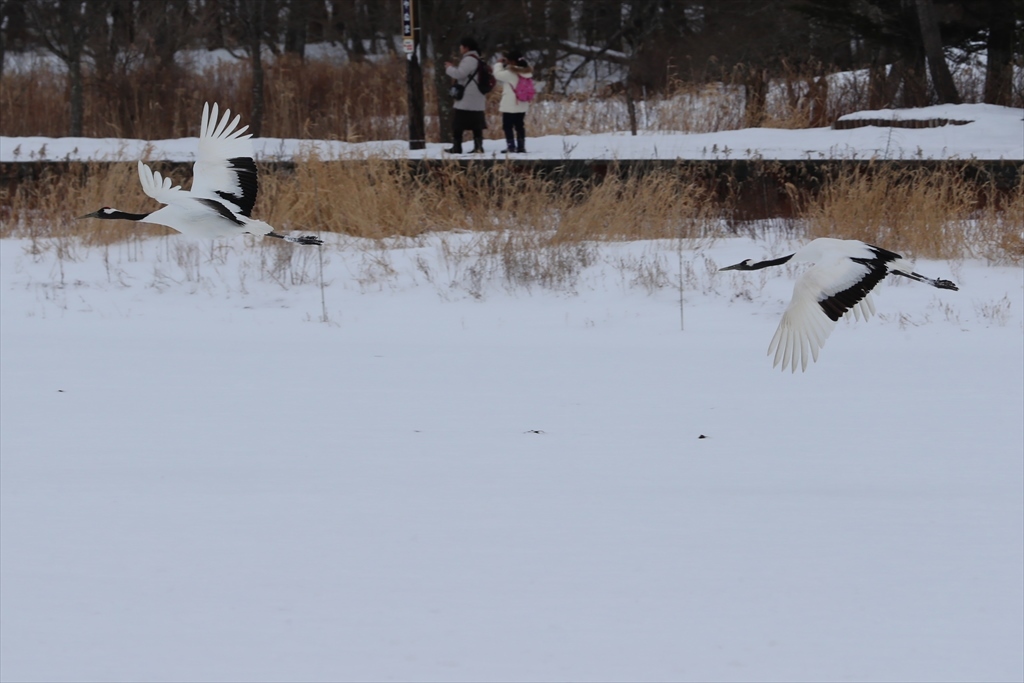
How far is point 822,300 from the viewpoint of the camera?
4.04 meters

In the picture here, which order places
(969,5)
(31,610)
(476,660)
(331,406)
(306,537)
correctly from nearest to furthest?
(476,660)
(31,610)
(306,537)
(331,406)
(969,5)

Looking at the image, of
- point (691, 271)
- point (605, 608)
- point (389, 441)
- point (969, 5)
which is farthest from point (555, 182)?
point (969, 5)

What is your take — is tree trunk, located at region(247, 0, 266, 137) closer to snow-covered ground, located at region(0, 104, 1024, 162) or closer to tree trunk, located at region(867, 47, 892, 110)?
snow-covered ground, located at region(0, 104, 1024, 162)

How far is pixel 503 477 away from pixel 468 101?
23.4ft

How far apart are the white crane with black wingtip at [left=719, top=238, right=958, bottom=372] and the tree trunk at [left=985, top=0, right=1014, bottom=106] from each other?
12.0 metres

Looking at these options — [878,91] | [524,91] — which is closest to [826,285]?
[524,91]

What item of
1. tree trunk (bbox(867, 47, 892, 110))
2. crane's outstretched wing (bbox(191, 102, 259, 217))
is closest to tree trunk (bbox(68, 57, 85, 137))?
tree trunk (bbox(867, 47, 892, 110))

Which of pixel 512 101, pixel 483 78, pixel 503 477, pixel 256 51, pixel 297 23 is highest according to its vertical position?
pixel 297 23

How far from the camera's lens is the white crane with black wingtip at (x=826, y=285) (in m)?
3.88

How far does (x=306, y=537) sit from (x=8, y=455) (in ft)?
→ 6.55

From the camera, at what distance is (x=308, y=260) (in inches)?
389

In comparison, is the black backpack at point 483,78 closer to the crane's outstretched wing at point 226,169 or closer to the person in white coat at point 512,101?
the person in white coat at point 512,101

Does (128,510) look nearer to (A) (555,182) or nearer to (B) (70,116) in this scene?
(A) (555,182)

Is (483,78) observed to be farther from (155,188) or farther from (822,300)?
(155,188)
